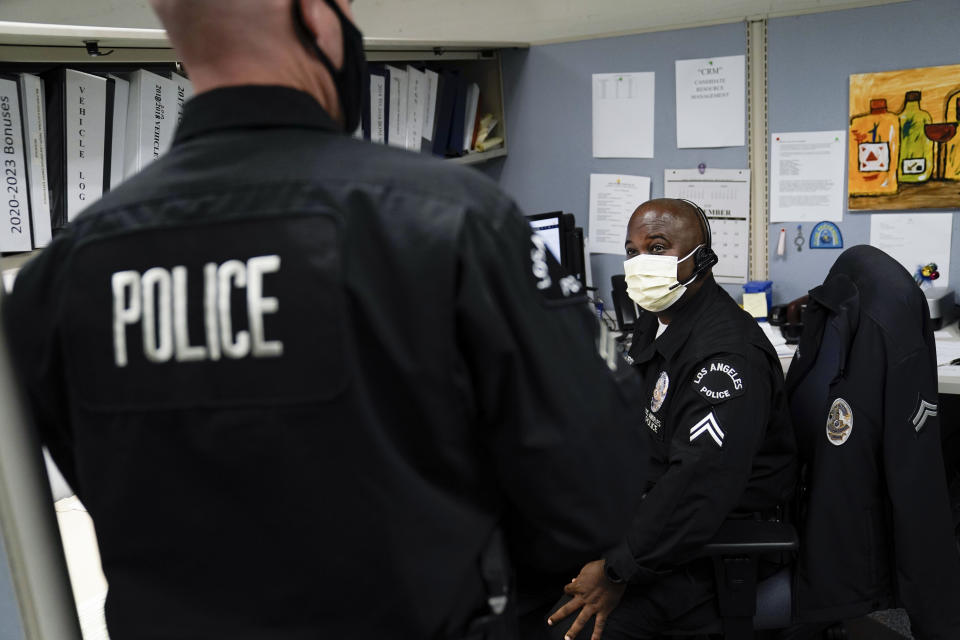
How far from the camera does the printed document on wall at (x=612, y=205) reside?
2318mm

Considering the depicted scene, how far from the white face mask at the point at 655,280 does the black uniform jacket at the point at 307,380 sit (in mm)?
931

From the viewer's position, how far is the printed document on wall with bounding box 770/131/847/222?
6.90ft

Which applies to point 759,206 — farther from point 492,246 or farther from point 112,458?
point 112,458

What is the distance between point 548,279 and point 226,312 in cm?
25

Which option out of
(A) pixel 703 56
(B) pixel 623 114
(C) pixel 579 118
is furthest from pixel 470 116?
(A) pixel 703 56

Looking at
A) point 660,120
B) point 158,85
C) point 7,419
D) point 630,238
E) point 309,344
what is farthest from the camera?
point 660,120

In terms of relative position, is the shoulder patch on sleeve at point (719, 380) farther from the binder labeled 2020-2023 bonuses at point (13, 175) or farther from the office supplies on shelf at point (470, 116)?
the office supplies on shelf at point (470, 116)

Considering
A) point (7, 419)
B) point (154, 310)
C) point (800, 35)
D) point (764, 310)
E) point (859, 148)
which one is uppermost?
point (800, 35)

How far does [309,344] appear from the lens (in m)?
0.57

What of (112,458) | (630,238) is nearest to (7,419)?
(112,458)

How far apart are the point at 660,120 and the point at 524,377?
183 centimetres

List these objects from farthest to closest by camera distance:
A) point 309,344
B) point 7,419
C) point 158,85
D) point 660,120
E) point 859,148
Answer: point 660,120, point 859,148, point 158,85, point 7,419, point 309,344

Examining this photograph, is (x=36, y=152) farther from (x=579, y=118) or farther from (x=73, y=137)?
(x=579, y=118)

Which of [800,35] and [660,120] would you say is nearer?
[800,35]
